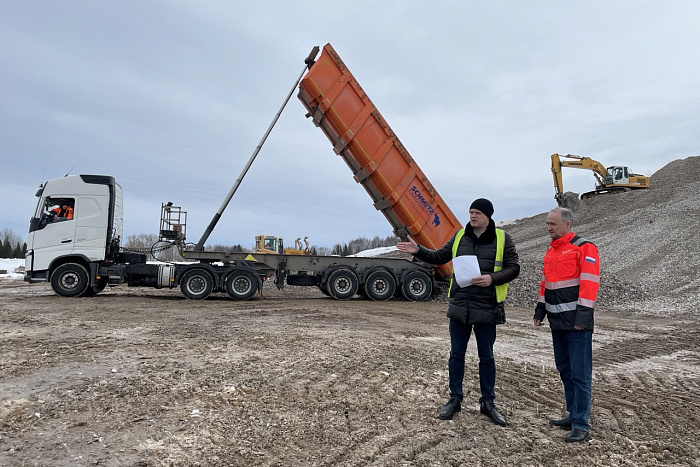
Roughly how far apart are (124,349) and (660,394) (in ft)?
19.0

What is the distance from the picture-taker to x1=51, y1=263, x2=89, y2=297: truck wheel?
11.1 meters

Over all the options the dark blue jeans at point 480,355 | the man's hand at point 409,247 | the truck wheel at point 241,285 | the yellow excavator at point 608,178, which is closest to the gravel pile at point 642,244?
the yellow excavator at point 608,178

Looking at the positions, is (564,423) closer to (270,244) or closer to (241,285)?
(241,285)

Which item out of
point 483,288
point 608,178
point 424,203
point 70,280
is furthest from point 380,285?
point 608,178

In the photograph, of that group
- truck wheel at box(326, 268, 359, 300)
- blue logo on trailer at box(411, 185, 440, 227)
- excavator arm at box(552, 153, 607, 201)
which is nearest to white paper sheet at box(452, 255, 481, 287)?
blue logo on trailer at box(411, 185, 440, 227)

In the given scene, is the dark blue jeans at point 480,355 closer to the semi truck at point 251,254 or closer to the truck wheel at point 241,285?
the semi truck at point 251,254

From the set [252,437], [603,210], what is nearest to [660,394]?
[252,437]

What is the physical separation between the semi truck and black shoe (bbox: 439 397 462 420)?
7.96 m

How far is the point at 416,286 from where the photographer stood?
12.5 m

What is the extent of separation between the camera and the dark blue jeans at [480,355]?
11.6 feet

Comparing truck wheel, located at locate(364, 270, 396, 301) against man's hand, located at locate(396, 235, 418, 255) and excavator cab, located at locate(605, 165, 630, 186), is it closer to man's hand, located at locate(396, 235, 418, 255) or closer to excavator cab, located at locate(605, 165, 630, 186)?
man's hand, located at locate(396, 235, 418, 255)

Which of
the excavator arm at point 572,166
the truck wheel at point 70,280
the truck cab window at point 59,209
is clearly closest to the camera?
the truck cab window at point 59,209

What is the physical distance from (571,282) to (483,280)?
63cm

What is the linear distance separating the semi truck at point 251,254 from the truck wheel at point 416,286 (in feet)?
1.72
